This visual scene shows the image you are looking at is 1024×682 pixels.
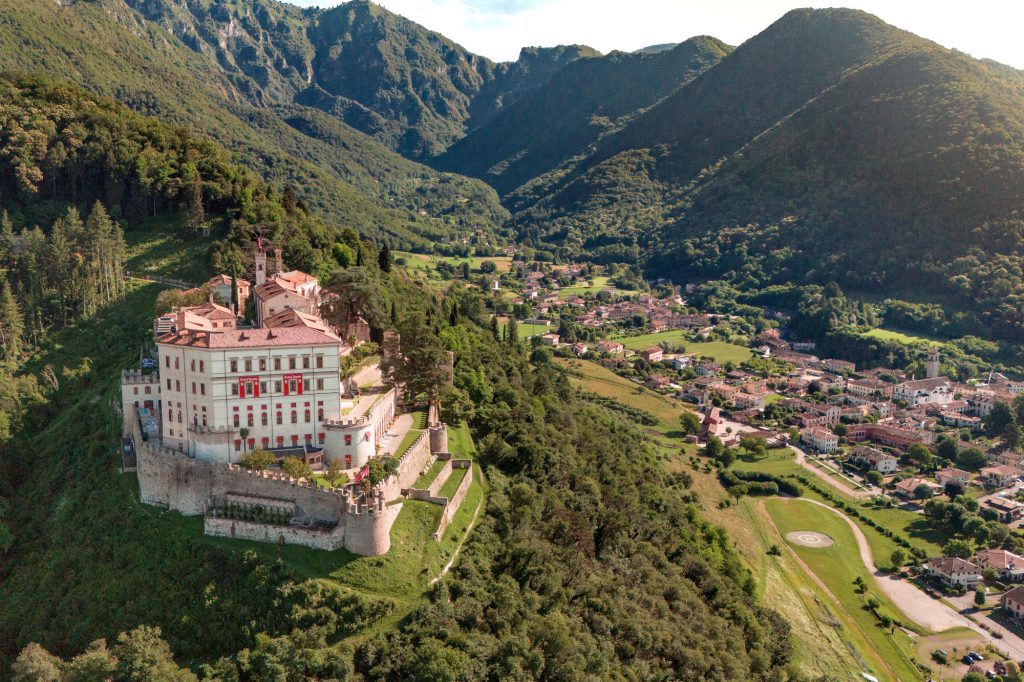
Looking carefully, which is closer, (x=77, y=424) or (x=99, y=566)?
(x=99, y=566)

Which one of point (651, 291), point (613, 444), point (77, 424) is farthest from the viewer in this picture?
point (651, 291)

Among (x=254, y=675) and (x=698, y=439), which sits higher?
(x=254, y=675)

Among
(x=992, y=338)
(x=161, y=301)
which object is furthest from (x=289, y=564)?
(x=992, y=338)

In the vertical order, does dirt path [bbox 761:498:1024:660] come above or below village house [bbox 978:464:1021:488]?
below

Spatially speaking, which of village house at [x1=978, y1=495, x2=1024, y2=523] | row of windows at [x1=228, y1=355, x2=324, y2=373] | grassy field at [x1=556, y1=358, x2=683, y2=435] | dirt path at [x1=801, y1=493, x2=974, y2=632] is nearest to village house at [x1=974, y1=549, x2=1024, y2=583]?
dirt path at [x1=801, y1=493, x2=974, y2=632]

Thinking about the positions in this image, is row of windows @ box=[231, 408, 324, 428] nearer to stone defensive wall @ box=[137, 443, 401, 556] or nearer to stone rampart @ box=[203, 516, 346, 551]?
stone defensive wall @ box=[137, 443, 401, 556]

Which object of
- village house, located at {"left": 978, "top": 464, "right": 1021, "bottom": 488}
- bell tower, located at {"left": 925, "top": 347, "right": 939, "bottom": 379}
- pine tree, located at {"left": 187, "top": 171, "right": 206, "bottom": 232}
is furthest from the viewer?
bell tower, located at {"left": 925, "top": 347, "right": 939, "bottom": 379}

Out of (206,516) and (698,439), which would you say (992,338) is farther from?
(206,516)
